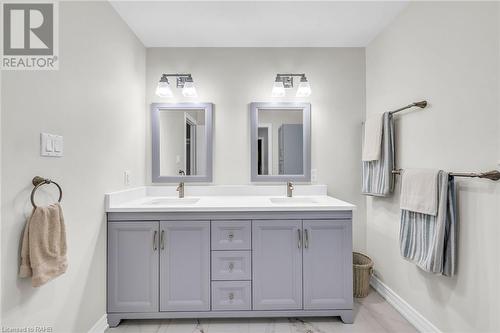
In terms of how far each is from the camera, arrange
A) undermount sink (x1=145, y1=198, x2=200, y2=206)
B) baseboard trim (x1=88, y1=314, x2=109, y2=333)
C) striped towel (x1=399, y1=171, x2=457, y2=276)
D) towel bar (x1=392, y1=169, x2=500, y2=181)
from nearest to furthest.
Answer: towel bar (x1=392, y1=169, x2=500, y2=181) → striped towel (x1=399, y1=171, x2=457, y2=276) → baseboard trim (x1=88, y1=314, x2=109, y2=333) → undermount sink (x1=145, y1=198, x2=200, y2=206)

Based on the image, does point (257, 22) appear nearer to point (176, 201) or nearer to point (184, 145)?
point (184, 145)

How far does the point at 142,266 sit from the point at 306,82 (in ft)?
6.62

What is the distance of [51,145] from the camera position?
123cm

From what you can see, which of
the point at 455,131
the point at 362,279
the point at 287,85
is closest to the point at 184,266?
the point at 362,279

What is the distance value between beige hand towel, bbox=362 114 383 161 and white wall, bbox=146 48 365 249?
0.87 feet

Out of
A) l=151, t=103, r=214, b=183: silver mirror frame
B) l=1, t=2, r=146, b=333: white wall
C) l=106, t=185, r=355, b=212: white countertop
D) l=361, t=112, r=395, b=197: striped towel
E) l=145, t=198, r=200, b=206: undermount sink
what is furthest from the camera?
l=151, t=103, r=214, b=183: silver mirror frame

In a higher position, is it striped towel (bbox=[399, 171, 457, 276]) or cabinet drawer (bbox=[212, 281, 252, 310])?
striped towel (bbox=[399, 171, 457, 276])

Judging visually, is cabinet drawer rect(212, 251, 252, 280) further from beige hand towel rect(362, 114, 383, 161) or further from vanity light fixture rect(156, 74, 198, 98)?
vanity light fixture rect(156, 74, 198, 98)

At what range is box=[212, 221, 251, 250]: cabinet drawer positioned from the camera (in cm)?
176

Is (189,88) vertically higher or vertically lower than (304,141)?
higher

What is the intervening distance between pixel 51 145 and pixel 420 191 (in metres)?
2.09

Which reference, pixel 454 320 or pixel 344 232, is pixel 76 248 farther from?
pixel 454 320

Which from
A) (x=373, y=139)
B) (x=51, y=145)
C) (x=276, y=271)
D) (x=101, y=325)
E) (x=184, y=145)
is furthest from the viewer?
(x=184, y=145)

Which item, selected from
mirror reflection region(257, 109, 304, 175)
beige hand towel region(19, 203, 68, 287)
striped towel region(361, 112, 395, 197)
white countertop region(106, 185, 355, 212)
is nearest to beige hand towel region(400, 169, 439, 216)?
striped towel region(361, 112, 395, 197)
